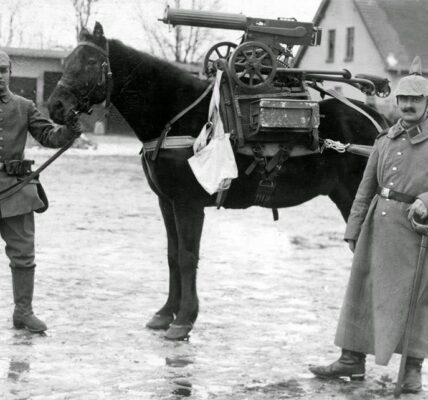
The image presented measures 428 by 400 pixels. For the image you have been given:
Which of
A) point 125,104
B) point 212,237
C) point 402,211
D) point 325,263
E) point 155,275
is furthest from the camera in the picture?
point 212,237

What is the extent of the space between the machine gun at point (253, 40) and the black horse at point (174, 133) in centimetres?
33

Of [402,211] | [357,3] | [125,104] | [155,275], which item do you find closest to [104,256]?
[155,275]

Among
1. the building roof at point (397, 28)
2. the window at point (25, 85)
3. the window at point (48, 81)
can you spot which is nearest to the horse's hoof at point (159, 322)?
the building roof at point (397, 28)

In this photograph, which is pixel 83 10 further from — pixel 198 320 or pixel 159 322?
pixel 159 322

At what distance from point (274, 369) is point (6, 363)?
1.72 m

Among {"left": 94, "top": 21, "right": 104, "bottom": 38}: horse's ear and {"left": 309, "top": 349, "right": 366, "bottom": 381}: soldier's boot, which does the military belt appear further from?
{"left": 94, "top": 21, "right": 104, "bottom": 38}: horse's ear

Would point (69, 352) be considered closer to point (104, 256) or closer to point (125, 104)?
point (125, 104)

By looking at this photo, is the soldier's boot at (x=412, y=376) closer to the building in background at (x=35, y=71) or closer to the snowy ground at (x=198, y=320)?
the snowy ground at (x=198, y=320)

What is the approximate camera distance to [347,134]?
6234 millimetres

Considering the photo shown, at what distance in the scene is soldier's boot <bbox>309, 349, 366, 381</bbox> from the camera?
5020 millimetres

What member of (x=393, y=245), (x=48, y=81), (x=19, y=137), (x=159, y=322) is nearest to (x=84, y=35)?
(x=19, y=137)

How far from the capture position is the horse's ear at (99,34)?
5.70 meters

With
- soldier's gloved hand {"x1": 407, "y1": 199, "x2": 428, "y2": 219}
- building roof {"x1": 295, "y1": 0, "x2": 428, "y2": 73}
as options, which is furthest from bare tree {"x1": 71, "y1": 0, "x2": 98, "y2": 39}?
building roof {"x1": 295, "y1": 0, "x2": 428, "y2": 73}

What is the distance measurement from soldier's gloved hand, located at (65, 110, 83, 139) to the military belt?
215 cm
